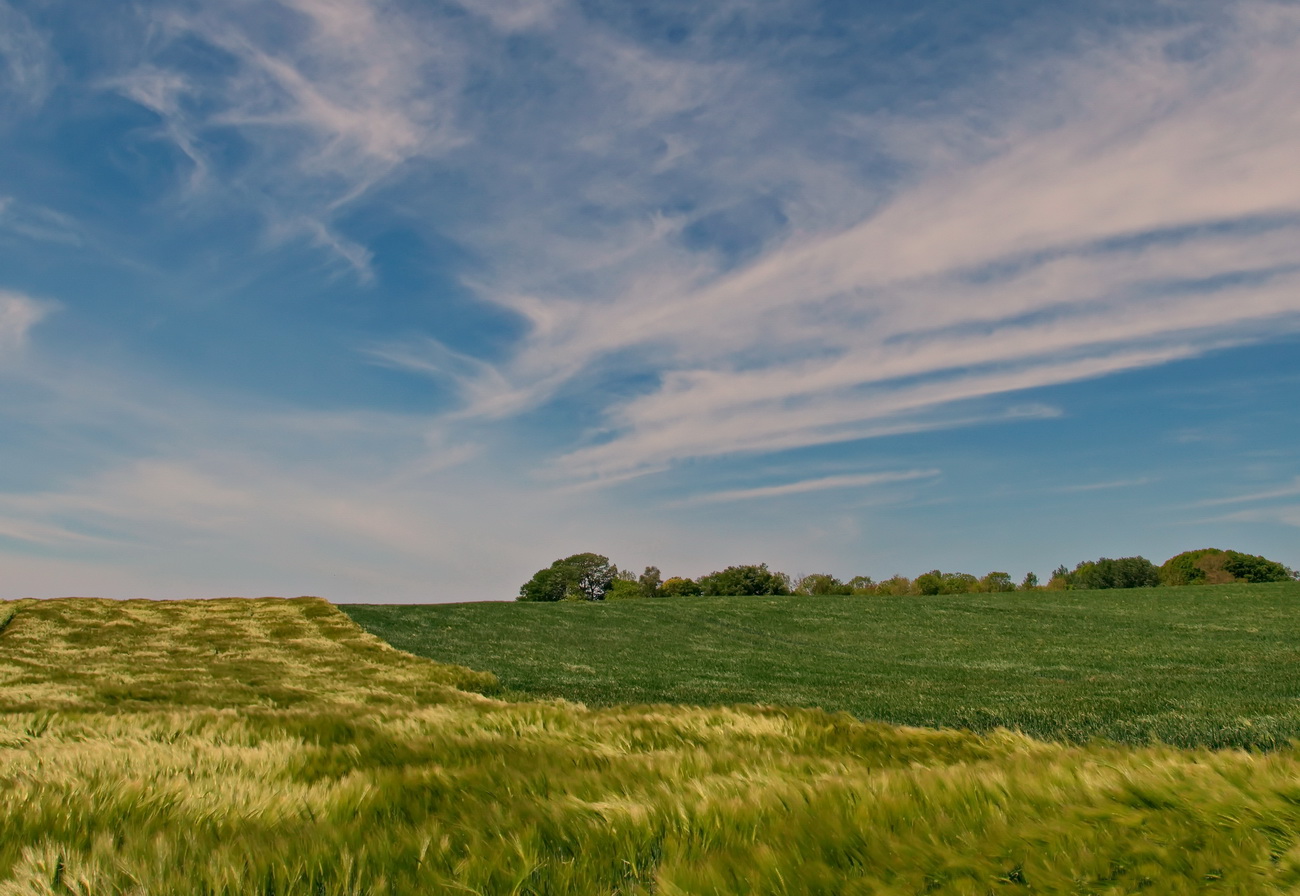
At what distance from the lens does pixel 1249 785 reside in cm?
205

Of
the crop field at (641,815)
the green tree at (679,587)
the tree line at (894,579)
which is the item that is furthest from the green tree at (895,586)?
the crop field at (641,815)

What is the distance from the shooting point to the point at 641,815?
227 cm

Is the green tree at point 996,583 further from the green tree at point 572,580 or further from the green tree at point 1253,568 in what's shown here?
the green tree at point 572,580

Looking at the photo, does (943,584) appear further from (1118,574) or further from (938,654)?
(938,654)

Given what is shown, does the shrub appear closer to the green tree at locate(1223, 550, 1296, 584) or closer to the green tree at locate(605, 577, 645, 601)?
the green tree at locate(1223, 550, 1296, 584)

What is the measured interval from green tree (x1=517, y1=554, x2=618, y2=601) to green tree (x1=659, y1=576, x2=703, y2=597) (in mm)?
9426

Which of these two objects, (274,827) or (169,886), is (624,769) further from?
(169,886)

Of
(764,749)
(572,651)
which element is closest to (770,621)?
(572,651)

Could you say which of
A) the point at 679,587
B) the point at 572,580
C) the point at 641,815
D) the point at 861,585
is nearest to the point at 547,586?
the point at 572,580

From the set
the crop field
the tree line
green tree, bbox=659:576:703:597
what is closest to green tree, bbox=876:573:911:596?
the tree line

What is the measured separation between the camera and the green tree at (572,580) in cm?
12243

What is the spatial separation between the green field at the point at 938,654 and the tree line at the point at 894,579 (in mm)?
42227

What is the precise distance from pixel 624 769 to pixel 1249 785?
212cm

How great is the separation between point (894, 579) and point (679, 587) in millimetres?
37270
